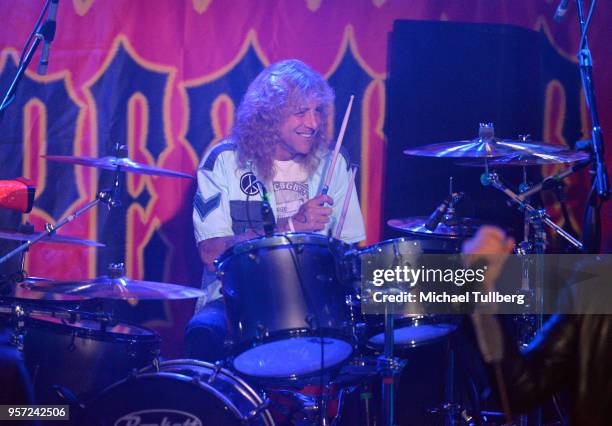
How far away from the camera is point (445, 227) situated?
3303mm

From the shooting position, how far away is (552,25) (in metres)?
4.49

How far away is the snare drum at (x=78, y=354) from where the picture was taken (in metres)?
2.92

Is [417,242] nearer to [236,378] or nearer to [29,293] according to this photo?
[236,378]

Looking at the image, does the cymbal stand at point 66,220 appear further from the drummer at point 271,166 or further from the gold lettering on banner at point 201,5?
the gold lettering on banner at point 201,5

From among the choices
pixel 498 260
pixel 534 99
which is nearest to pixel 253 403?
pixel 498 260

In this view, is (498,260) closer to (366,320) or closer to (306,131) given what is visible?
(366,320)

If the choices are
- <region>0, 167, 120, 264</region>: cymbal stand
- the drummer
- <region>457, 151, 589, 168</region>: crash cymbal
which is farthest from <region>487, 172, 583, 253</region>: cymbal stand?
<region>0, 167, 120, 264</region>: cymbal stand

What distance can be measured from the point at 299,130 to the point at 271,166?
0.25 m

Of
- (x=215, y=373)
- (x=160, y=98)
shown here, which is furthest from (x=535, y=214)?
(x=160, y=98)

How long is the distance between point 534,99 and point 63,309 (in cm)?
282

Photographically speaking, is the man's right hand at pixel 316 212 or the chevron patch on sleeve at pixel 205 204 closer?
the man's right hand at pixel 316 212

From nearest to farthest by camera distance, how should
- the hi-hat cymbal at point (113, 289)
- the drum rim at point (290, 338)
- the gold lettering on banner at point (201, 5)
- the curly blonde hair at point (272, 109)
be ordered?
the drum rim at point (290, 338), the hi-hat cymbal at point (113, 289), the curly blonde hair at point (272, 109), the gold lettering on banner at point (201, 5)

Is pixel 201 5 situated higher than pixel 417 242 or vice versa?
pixel 201 5

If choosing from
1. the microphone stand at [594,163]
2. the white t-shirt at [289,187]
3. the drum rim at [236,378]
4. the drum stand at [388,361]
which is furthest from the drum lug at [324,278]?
the microphone stand at [594,163]
